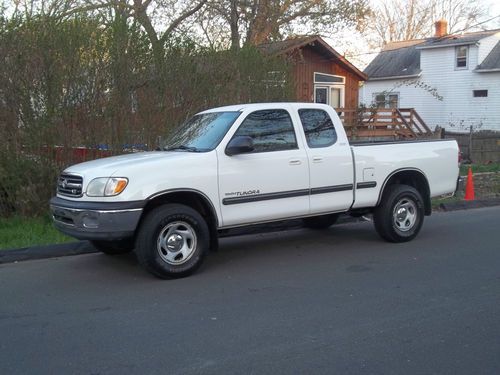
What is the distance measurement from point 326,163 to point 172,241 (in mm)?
2237

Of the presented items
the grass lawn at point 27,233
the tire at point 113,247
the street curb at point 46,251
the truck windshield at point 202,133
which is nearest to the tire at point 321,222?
the truck windshield at point 202,133

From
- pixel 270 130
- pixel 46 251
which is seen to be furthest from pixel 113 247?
pixel 270 130

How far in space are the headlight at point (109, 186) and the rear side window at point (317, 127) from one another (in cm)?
249

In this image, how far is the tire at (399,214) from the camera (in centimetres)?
820

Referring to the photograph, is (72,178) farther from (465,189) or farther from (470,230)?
(465,189)

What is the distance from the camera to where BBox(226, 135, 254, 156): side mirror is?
668cm

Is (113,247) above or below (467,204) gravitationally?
above

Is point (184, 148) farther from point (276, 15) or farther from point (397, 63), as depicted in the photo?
point (397, 63)

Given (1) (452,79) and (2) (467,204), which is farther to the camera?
(1) (452,79)

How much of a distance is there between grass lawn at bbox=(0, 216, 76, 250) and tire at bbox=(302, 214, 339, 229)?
3.60 m

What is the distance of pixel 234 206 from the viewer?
22.5 ft

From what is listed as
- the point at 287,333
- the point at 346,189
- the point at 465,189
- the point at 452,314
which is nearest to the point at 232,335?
the point at 287,333

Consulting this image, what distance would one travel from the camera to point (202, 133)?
728cm

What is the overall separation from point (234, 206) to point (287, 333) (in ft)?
7.47
